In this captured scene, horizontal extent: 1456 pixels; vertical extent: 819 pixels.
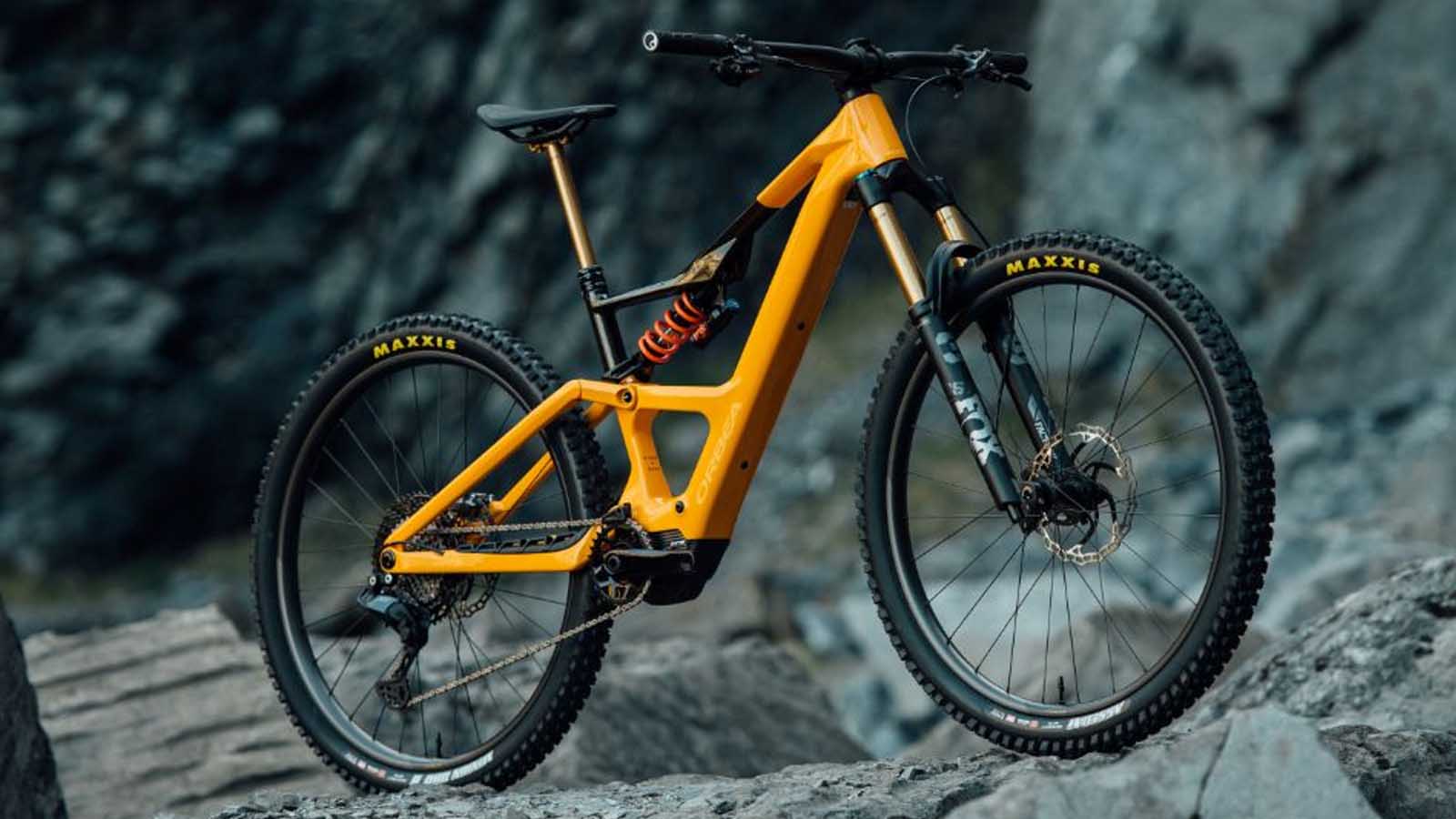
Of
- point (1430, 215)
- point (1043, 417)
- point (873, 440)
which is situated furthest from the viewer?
point (1430, 215)

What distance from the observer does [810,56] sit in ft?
15.1

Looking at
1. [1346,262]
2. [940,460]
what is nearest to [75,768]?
[940,460]

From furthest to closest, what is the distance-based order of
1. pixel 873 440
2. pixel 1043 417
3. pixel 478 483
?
pixel 478 483 < pixel 873 440 < pixel 1043 417

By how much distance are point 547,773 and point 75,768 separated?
1581 mm

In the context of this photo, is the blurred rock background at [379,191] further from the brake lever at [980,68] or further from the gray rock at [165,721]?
the brake lever at [980,68]

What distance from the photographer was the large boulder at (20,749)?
16.6 feet

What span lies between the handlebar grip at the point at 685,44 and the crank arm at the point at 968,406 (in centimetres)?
78

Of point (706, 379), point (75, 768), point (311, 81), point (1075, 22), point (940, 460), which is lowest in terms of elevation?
point (75, 768)

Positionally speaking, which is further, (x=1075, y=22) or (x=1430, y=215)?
(x=1075, y=22)

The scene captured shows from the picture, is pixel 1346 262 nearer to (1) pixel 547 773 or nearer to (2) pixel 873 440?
(1) pixel 547 773

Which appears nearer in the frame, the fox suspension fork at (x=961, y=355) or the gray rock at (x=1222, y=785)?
the gray rock at (x=1222, y=785)

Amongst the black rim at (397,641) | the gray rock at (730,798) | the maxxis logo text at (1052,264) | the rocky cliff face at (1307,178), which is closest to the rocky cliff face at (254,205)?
→ the rocky cliff face at (1307,178)

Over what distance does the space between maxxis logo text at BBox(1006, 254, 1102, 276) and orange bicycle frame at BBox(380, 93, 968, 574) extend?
0.24m

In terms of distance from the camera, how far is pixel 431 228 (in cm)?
1833
